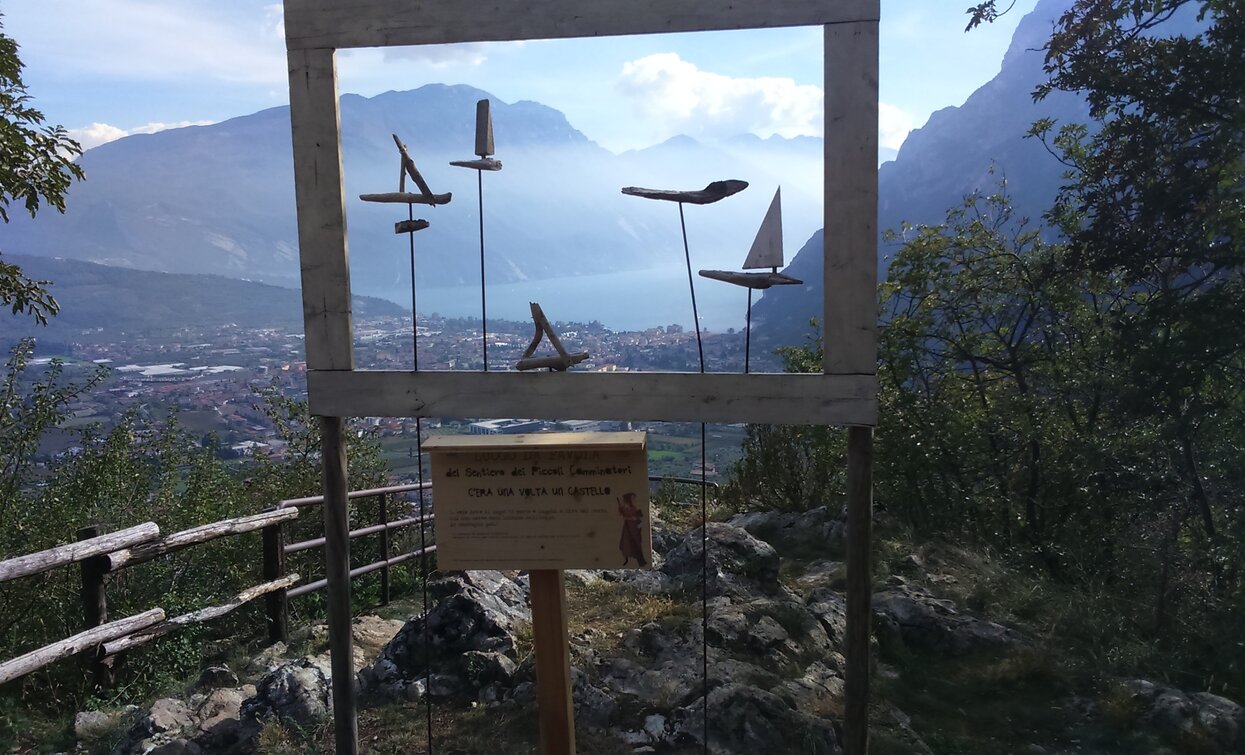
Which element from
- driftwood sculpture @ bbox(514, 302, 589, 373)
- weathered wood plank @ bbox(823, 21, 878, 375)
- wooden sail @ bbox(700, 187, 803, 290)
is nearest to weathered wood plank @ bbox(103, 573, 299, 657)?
driftwood sculpture @ bbox(514, 302, 589, 373)

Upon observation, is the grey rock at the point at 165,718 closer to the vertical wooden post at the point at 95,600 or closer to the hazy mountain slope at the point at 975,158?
Answer: the vertical wooden post at the point at 95,600

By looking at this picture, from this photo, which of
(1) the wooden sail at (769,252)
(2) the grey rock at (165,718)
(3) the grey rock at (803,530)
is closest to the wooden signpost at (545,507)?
(1) the wooden sail at (769,252)

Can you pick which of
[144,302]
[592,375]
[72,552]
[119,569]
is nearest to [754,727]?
[592,375]

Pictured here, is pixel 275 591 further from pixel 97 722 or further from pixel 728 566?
pixel 728 566

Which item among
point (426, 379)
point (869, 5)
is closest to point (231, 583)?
point (426, 379)

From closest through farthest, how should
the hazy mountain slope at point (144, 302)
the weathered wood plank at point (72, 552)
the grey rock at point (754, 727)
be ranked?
the grey rock at point (754, 727)
the weathered wood plank at point (72, 552)
the hazy mountain slope at point (144, 302)

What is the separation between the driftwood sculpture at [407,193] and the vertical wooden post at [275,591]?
12.8ft

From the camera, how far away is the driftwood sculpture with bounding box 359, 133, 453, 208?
3823mm

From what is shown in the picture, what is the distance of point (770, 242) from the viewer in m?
3.51

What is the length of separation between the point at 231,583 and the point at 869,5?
22.8 ft

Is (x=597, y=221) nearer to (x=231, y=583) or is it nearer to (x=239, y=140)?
(x=231, y=583)

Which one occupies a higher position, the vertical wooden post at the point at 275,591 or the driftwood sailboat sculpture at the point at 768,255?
the driftwood sailboat sculpture at the point at 768,255

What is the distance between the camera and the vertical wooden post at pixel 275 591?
678cm

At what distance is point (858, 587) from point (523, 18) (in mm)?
2810
